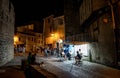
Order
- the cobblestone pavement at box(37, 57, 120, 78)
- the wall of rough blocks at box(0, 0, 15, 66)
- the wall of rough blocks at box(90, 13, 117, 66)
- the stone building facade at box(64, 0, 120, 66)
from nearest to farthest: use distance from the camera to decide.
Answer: the cobblestone pavement at box(37, 57, 120, 78), the stone building facade at box(64, 0, 120, 66), the wall of rough blocks at box(90, 13, 117, 66), the wall of rough blocks at box(0, 0, 15, 66)

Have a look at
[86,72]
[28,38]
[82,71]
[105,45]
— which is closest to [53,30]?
[28,38]

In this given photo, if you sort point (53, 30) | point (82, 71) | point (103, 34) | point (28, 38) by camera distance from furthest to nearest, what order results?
point (28, 38), point (53, 30), point (103, 34), point (82, 71)

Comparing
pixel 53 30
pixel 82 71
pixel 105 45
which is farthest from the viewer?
pixel 53 30

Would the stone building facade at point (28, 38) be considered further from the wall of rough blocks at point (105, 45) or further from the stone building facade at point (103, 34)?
the wall of rough blocks at point (105, 45)

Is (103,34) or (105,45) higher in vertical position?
(103,34)

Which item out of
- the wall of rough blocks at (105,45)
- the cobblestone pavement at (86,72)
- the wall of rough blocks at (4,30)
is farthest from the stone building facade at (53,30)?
the cobblestone pavement at (86,72)

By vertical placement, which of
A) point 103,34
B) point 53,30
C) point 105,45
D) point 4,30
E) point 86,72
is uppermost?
point 53,30

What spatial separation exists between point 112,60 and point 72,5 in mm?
19114

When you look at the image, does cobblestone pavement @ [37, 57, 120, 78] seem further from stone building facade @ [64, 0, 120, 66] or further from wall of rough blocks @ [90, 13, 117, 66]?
stone building facade @ [64, 0, 120, 66]

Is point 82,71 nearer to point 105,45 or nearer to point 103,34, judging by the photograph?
point 105,45

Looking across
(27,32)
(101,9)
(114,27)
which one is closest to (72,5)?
(101,9)

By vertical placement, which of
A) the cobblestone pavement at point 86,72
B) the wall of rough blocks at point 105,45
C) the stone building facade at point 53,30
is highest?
the stone building facade at point 53,30

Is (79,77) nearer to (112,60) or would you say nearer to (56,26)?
(112,60)

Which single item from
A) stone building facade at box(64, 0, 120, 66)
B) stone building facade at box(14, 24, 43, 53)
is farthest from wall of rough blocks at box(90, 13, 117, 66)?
stone building facade at box(14, 24, 43, 53)
